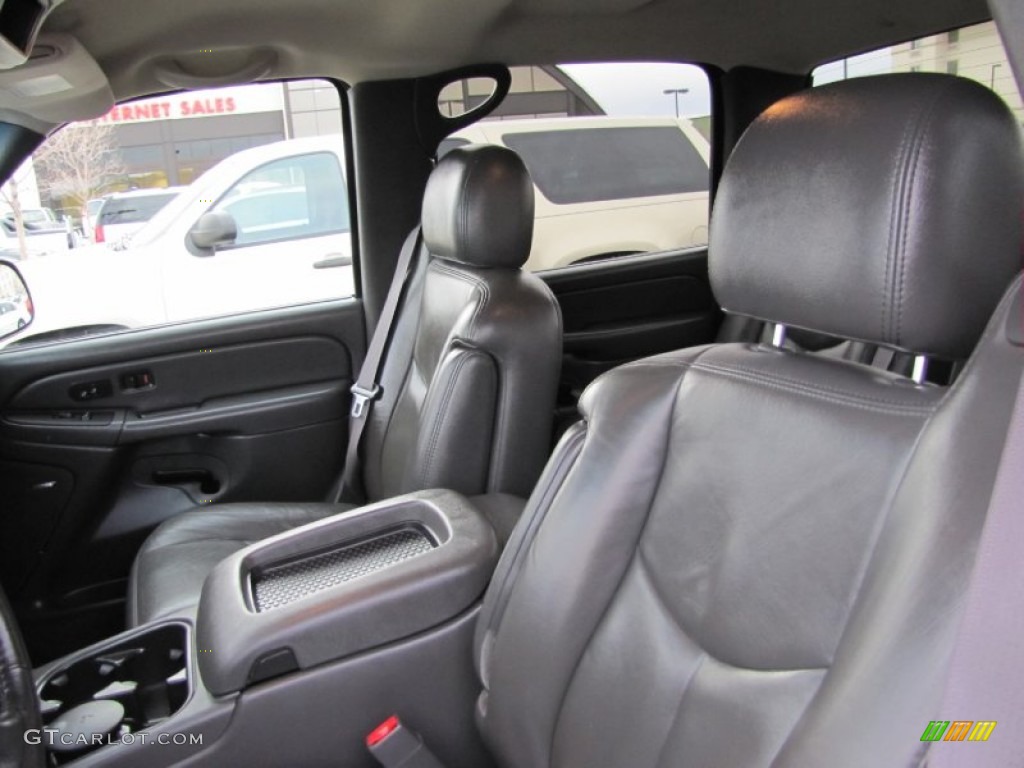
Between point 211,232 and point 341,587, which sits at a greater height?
point 211,232

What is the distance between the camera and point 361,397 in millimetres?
2551

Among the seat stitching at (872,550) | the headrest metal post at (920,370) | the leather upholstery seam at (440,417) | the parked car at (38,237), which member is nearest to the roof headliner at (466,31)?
the parked car at (38,237)

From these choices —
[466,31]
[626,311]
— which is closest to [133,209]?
[466,31]

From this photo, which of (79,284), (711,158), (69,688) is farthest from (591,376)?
(69,688)

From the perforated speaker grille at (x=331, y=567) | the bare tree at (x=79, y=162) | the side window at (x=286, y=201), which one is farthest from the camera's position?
the side window at (x=286, y=201)

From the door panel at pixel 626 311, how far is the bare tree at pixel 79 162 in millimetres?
1406

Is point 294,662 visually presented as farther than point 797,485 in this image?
Yes

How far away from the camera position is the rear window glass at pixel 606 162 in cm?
400

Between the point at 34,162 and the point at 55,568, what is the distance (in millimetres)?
1076

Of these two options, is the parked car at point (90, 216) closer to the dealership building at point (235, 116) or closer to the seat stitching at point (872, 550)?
the dealership building at point (235, 116)

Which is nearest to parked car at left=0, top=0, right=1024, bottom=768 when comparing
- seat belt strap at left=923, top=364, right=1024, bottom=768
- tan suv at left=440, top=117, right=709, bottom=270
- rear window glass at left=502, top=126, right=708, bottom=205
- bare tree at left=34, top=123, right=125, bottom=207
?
seat belt strap at left=923, top=364, right=1024, bottom=768

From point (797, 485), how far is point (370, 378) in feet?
5.67

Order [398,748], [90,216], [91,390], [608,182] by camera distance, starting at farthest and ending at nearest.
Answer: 1. [608,182]
2. [90,216]
3. [91,390]
4. [398,748]

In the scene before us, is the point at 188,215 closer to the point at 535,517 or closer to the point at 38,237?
the point at 38,237
